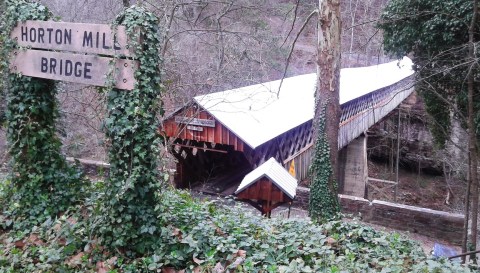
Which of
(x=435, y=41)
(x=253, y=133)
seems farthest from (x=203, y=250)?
(x=435, y=41)

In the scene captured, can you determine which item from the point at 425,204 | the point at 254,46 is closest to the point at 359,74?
the point at 425,204

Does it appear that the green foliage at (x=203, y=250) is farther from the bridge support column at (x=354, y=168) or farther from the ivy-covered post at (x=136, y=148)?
the bridge support column at (x=354, y=168)

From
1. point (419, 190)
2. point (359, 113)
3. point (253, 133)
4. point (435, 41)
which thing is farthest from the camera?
point (419, 190)

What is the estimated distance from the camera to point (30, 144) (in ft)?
13.5

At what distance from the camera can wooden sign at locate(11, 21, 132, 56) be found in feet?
11.5

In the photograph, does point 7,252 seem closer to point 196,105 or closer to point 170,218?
point 170,218

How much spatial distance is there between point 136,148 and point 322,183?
697 centimetres

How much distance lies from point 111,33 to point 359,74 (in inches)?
1075

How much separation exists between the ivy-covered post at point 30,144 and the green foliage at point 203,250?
0.23m

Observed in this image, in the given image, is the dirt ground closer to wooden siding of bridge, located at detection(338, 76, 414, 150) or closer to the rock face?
the rock face

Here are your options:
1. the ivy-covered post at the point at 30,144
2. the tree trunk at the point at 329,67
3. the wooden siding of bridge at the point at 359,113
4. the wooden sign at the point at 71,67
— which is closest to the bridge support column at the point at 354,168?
the wooden siding of bridge at the point at 359,113

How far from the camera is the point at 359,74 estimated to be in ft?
94.8

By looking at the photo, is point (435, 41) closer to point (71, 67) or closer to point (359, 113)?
point (359, 113)

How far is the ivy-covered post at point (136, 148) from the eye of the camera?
3.41 meters
